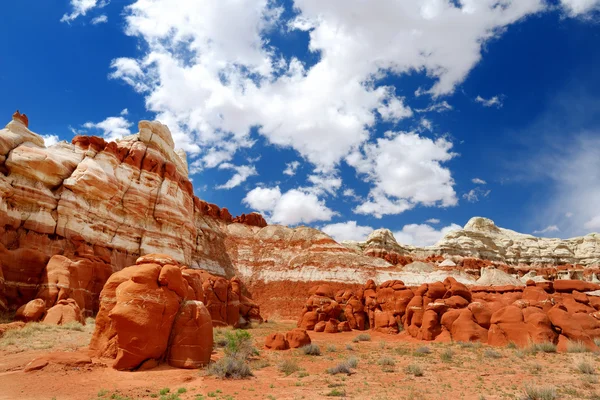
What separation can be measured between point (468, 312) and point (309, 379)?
15997 millimetres

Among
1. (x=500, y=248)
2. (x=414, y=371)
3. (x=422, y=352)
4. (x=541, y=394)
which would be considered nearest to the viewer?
(x=541, y=394)

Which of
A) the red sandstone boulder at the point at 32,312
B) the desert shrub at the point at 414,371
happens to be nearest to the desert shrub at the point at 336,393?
the desert shrub at the point at 414,371

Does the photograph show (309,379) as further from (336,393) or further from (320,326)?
(320,326)

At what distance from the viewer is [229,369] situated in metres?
12.8

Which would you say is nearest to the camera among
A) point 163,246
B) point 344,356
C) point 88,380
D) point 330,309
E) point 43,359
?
point 88,380

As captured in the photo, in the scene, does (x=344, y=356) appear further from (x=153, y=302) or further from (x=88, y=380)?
(x=88, y=380)

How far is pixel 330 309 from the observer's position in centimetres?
3653

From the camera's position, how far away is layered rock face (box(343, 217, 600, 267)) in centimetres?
8531

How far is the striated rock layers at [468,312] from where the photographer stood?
2009 centimetres

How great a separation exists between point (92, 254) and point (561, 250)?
334 feet

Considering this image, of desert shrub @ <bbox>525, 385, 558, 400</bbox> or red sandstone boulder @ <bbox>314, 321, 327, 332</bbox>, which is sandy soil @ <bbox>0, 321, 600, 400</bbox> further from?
red sandstone boulder @ <bbox>314, 321, 327, 332</bbox>

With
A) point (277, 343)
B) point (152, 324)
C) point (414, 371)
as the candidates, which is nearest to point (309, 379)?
point (414, 371)

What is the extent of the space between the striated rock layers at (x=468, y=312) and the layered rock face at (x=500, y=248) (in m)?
46.2

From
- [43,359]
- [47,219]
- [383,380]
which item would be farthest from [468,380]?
[47,219]
